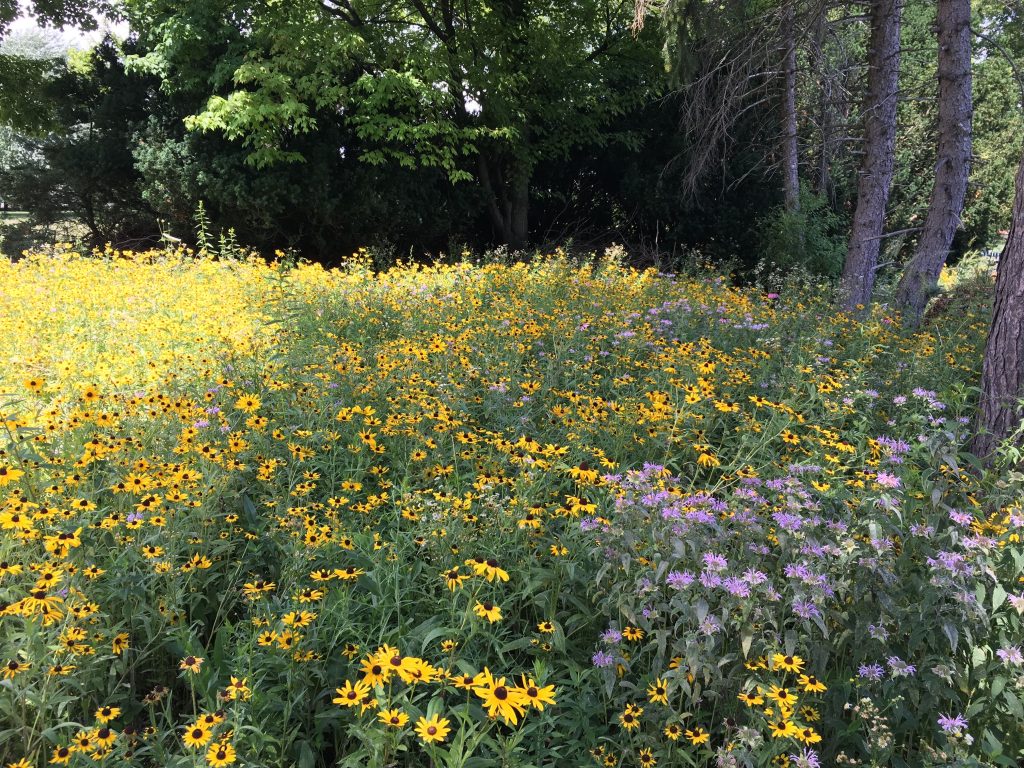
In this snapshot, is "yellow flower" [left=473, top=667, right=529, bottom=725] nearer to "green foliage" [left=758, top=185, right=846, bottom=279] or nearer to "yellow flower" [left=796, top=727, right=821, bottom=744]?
"yellow flower" [left=796, top=727, right=821, bottom=744]

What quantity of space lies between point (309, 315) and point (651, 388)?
2.93 meters

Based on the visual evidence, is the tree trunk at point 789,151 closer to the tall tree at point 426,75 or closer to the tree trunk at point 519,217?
the tall tree at point 426,75

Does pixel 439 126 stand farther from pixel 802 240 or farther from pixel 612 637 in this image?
pixel 612 637

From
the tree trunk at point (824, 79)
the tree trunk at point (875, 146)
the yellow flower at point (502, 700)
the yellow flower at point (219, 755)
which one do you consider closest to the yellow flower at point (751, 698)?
the yellow flower at point (502, 700)

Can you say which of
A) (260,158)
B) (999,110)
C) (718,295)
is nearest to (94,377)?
(718,295)

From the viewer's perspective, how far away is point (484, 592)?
2057mm

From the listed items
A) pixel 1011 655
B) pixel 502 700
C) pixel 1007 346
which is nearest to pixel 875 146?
pixel 1007 346

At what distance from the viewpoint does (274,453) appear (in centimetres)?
293

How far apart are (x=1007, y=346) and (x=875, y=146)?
4.90 metres

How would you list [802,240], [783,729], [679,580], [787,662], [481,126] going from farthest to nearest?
[802,240]
[481,126]
[679,580]
[787,662]
[783,729]

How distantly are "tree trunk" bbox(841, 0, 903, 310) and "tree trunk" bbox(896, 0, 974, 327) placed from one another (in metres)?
0.50

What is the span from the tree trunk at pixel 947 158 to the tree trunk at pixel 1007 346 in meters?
Answer: 2.82

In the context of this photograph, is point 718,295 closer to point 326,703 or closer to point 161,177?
point 326,703

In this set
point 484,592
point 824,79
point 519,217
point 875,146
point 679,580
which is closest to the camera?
point 679,580
